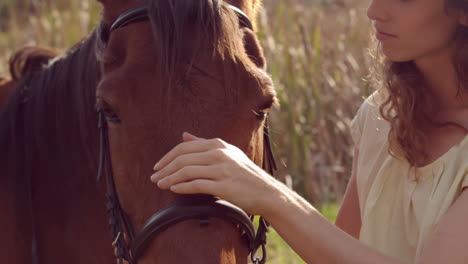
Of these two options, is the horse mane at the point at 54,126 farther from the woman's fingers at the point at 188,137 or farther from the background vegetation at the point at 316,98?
the background vegetation at the point at 316,98

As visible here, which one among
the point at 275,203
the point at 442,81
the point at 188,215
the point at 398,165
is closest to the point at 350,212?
the point at 398,165

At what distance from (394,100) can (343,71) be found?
415 centimetres

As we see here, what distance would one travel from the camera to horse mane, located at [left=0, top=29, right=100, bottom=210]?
2.46 metres

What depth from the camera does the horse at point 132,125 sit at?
1907 millimetres

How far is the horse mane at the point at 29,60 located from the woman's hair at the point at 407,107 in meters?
1.45

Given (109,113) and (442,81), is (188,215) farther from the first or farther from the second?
(442,81)

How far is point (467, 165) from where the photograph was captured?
6.28 ft

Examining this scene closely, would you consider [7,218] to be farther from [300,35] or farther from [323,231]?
[300,35]

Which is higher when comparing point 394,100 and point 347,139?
point 394,100

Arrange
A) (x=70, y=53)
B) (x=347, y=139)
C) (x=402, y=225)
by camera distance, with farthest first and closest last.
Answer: (x=347, y=139), (x=70, y=53), (x=402, y=225)

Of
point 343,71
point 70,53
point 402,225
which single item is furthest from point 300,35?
point 402,225

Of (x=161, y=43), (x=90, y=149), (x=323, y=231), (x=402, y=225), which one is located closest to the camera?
(x=323, y=231)

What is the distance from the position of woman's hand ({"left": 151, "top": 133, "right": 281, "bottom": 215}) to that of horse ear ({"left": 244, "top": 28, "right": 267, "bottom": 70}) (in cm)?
47

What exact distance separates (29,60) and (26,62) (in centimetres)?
2
